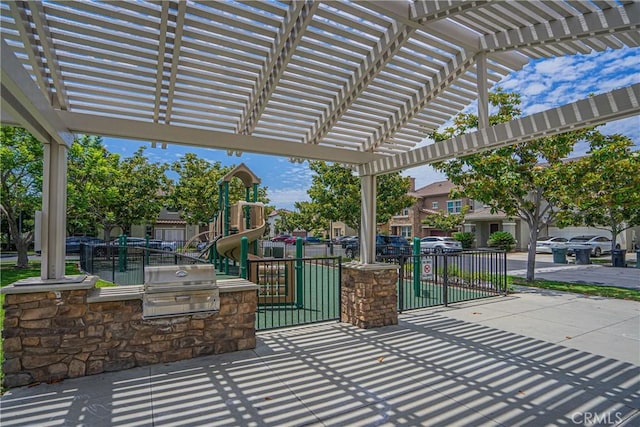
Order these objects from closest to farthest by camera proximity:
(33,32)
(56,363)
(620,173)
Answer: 1. (33,32)
2. (56,363)
3. (620,173)

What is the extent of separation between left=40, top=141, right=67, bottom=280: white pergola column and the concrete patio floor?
1213 mm

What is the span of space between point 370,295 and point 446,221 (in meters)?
26.5

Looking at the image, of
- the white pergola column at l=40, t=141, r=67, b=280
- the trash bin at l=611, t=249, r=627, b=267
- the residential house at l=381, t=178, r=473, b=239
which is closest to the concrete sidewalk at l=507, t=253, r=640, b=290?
the trash bin at l=611, t=249, r=627, b=267

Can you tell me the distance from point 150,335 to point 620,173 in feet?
36.7

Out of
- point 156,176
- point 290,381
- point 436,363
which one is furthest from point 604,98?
point 156,176

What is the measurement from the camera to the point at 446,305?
7.50 metres

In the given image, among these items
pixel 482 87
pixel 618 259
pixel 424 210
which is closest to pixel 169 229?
pixel 424 210

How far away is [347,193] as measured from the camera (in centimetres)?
1828

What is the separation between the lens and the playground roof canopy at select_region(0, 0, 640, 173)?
3318 mm

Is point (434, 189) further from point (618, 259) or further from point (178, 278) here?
point (178, 278)

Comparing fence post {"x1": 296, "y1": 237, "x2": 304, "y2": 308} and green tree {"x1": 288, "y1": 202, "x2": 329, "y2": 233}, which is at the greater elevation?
green tree {"x1": 288, "y1": 202, "x2": 329, "y2": 233}

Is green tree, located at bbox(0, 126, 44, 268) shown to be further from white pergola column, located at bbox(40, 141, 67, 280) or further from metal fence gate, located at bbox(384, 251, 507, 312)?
metal fence gate, located at bbox(384, 251, 507, 312)

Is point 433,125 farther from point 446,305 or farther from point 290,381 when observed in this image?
point 290,381

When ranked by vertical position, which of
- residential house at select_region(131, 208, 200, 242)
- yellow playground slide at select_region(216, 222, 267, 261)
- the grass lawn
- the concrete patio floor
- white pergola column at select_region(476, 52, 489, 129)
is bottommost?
the grass lawn
